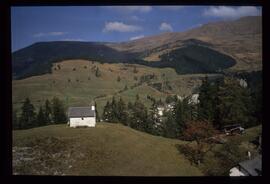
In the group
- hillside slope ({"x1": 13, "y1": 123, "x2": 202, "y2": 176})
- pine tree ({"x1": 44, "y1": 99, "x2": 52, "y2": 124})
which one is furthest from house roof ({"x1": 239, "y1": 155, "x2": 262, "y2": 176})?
pine tree ({"x1": 44, "y1": 99, "x2": 52, "y2": 124})

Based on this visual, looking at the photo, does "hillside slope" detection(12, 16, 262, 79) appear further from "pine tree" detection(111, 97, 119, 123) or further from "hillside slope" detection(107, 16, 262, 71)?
"pine tree" detection(111, 97, 119, 123)

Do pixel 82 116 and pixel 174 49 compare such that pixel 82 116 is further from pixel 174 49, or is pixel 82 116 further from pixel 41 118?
pixel 174 49

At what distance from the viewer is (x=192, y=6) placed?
218 inches

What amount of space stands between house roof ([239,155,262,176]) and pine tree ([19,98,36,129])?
2733 mm

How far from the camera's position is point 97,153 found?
5.57m

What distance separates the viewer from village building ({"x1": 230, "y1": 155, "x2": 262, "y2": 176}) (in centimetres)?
550

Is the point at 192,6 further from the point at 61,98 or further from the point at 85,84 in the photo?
the point at 61,98

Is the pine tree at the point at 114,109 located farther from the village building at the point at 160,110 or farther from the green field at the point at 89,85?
the village building at the point at 160,110

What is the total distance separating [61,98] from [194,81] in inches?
68.4

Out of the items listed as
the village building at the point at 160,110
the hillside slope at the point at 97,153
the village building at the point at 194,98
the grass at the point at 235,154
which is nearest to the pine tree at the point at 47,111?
the hillside slope at the point at 97,153

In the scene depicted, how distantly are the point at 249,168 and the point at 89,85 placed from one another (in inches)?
90.8

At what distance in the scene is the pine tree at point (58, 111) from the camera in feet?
18.4
